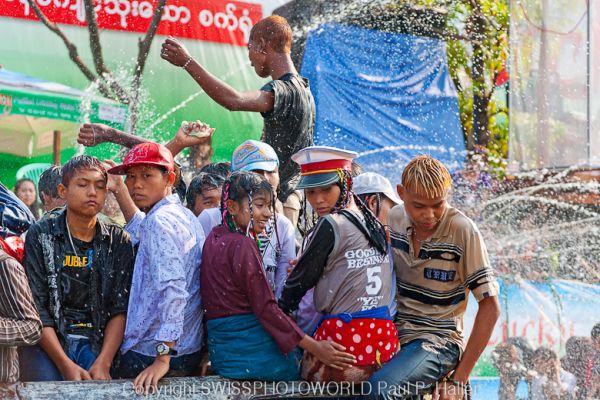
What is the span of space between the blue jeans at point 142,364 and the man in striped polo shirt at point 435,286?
0.92 meters

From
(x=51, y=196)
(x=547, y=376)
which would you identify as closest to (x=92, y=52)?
(x=51, y=196)

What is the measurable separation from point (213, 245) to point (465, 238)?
1.23m

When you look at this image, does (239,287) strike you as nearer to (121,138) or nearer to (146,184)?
(146,184)

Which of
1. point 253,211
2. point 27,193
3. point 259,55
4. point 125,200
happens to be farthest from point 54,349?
point 27,193

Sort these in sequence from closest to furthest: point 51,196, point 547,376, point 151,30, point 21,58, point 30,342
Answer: point 30,342, point 51,196, point 547,376, point 21,58, point 151,30

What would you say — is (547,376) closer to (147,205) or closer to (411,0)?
(147,205)

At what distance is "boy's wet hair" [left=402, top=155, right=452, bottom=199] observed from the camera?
4238 millimetres

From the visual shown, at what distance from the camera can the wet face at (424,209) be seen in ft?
14.0

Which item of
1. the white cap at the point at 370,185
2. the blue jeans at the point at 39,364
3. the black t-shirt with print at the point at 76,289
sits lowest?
the blue jeans at the point at 39,364

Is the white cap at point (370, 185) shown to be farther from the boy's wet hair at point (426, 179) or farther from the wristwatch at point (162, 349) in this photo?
the wristwatch at point (162, 349)

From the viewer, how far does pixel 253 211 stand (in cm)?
427

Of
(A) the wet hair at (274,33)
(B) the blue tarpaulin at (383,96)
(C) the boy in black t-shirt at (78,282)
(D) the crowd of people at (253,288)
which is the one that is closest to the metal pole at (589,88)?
(B) the blue tarpaulin at (383,96)

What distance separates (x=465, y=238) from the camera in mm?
4328

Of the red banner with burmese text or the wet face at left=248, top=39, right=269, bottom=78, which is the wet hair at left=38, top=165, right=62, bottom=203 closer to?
the wet face at left=248, top=39, right=269, bottom=78
